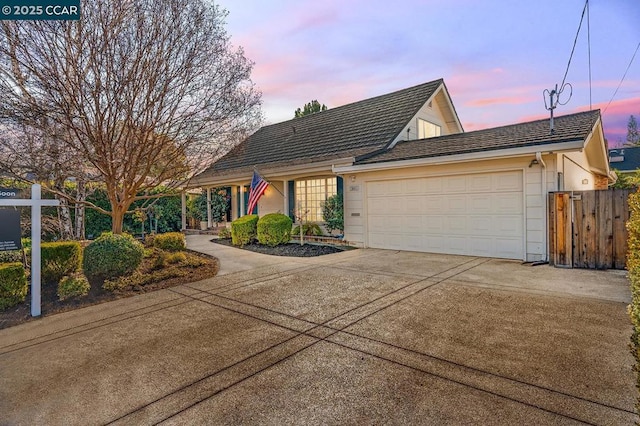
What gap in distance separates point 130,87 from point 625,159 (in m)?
36.9

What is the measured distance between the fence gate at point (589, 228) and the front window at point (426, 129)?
679 cm

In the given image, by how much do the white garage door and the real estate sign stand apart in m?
8.26

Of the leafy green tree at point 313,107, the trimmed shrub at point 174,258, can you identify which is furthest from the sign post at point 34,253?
the leafy green tree at point 313,107

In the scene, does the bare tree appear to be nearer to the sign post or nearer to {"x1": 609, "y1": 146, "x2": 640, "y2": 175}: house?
the sign post

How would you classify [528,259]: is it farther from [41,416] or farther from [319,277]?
[41,416]

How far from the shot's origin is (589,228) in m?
6.72

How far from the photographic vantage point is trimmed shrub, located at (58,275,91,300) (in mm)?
5312

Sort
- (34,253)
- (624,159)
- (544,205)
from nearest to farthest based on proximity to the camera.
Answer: (34,253) → (544,205) → (624,159)

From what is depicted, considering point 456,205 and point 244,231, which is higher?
point 456,205

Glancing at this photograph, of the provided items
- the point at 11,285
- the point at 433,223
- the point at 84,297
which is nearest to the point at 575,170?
the point at 433,223

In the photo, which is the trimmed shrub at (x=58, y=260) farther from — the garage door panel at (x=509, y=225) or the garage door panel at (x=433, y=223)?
the garage door panel at (x=509, y=225)

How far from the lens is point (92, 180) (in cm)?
765

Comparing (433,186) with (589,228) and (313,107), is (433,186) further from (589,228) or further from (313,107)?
(313,107)

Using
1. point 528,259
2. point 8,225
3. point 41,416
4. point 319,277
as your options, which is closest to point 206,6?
point 8,225
